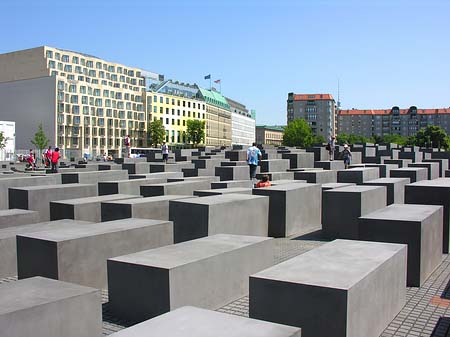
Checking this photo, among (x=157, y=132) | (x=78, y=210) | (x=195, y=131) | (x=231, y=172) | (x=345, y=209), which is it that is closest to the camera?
(x=345, y=209)

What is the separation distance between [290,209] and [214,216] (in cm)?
284

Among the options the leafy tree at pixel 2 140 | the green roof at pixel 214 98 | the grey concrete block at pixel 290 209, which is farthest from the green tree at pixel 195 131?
the grey concrete block at pixel 290 209

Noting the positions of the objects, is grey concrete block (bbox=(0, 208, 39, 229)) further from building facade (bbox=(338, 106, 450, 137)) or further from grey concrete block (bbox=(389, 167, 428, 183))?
building facade (bbox=(338, 106, 450, 137))

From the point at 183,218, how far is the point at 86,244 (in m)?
2.41

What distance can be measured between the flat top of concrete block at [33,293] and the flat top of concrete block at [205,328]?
152 cm

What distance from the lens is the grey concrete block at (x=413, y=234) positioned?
310 inches

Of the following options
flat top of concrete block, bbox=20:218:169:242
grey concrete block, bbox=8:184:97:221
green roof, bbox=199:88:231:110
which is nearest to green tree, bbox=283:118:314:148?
green roof, bbox=199:88:231:110

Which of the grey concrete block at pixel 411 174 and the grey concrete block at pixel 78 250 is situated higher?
the grey concrete block at pixel 411 174

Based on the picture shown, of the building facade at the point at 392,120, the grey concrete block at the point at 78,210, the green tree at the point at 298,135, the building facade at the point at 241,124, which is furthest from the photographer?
the building facade at the point at 392,120

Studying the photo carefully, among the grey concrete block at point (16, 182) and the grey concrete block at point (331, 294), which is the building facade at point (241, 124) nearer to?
the grey concrete block at point (16, 182)

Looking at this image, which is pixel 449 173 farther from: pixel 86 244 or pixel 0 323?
pixel 0 323

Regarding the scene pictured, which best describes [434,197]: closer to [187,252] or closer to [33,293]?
[187,252]

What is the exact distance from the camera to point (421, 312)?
6617 mm

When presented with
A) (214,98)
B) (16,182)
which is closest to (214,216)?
(16,182)
